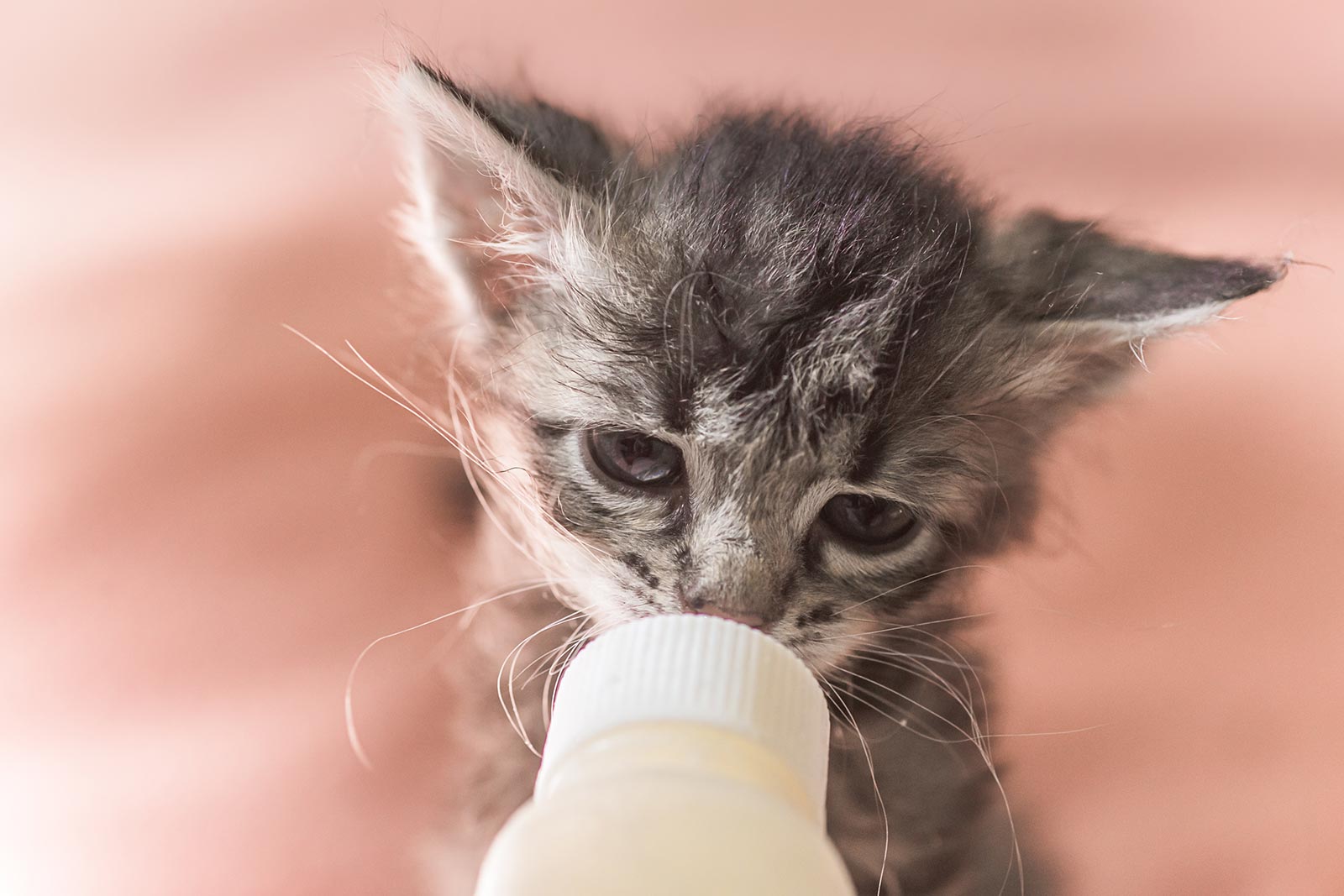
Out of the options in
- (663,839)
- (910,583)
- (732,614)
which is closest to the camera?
(663,839)

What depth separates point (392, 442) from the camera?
1.04 m

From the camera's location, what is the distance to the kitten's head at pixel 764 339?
2.12ft

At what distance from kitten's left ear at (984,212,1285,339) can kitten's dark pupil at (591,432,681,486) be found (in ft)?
0.96

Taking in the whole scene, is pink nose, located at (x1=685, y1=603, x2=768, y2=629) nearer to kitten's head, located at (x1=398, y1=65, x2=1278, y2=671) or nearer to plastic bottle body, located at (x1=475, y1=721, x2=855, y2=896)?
kitten's head, located at (x1=398, y1=65, x2=1278, y2=671)

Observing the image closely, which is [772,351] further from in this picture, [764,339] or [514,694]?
[514,694]

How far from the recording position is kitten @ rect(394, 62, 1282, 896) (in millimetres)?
646

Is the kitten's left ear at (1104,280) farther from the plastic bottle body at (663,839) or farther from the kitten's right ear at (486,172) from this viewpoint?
the plastic bottle body at (663,839)

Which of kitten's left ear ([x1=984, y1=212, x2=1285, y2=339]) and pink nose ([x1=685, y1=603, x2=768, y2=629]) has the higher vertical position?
kitten's left ear ([x1=984, y1=212, x2=1285, y2=339])

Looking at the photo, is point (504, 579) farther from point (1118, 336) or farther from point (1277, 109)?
point (1277, 109)

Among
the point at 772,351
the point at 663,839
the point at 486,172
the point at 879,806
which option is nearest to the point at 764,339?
the point at 772,351

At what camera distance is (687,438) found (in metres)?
0.67

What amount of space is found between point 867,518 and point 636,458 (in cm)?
19

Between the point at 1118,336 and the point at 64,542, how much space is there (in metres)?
1.00

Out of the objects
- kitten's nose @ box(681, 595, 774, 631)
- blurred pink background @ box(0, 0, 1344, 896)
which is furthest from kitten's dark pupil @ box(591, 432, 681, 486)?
blurred pink background @ box(0, 0, 1344, 896)
